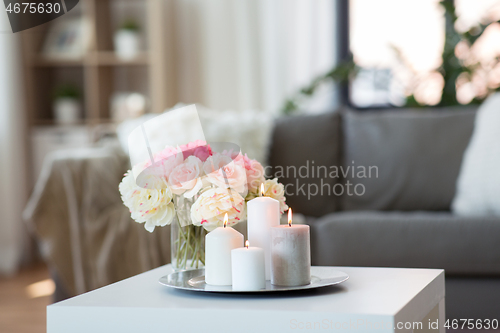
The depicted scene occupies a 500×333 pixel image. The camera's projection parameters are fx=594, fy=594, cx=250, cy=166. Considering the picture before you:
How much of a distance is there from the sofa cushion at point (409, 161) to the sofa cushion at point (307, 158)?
87 mm

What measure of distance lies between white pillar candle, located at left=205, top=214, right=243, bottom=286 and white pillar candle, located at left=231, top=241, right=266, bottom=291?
0.05 meters

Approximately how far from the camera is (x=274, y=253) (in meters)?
0.95

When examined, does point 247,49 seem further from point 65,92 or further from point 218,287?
point 218,287

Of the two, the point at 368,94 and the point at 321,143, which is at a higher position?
the point at 368,94

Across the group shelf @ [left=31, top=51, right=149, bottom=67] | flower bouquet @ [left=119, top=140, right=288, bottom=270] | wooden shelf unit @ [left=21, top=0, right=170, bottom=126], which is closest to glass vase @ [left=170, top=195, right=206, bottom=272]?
flower bouquet @ [left=119, top=140, right=288, bottom=270]

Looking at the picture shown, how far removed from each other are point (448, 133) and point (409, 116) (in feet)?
0.61

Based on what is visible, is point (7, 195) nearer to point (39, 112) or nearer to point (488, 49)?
point (39, 112)

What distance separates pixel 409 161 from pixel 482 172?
1.15 feet

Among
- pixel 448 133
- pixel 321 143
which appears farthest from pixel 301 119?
pixel 448 133

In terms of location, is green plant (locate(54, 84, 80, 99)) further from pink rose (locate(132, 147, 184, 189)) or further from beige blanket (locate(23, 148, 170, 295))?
pink rose (locate(132, 147, 184, 189))

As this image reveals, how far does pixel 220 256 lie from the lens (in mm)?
995

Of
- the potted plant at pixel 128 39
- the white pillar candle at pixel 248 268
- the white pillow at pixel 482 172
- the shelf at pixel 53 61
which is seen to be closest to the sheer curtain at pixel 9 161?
the shelf at pixel 53 61

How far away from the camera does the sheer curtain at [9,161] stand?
11.6 feet

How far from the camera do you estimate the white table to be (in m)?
0.82
